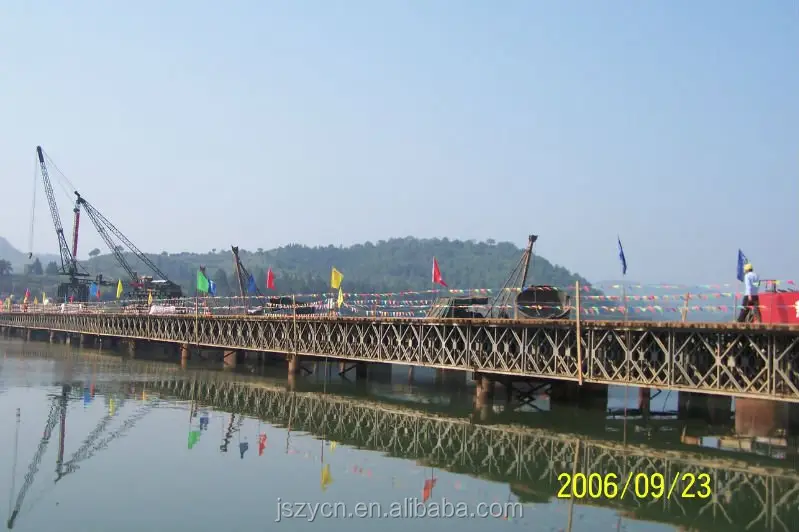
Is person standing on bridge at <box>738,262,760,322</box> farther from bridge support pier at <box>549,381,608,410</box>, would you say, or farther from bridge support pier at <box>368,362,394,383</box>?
bridge support pier at <box>368,362,394,383</box>

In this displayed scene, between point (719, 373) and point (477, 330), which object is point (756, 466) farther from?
point (477, 330)

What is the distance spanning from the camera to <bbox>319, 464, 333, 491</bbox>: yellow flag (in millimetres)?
24094

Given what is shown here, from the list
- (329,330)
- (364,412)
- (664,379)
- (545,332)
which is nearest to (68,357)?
(329,330)

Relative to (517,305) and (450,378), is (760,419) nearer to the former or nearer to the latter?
(517,305)

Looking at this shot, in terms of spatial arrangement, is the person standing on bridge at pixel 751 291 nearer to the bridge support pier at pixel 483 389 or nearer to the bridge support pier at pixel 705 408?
the bridge support pier at pixel 705 408

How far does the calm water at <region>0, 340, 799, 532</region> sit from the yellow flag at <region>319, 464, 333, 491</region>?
0.09m

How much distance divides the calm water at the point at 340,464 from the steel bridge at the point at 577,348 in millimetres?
2479

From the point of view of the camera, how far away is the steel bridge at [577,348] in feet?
96.0

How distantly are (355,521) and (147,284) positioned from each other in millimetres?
101720

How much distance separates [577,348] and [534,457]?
297 inches

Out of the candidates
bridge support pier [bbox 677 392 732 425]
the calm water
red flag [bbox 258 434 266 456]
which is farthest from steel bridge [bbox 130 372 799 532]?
bridge support pier [bbox 677 392 732 425]

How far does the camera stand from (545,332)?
36.8 metres
